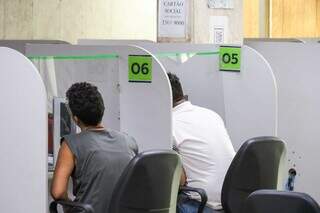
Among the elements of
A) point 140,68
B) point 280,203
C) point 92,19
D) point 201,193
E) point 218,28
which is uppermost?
point 92,19

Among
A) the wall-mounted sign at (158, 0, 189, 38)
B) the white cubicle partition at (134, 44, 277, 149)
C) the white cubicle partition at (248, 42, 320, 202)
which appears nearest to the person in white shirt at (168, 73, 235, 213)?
the white cubicle partition at (134, 44, 277, 149)

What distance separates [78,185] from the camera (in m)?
3.57

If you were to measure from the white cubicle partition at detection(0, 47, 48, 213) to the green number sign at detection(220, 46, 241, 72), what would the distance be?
5.37 feet

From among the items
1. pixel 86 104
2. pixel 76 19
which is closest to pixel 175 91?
pixel 86 104

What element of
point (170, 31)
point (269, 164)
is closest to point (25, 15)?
point (170, 31)

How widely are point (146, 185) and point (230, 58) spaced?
1.51m

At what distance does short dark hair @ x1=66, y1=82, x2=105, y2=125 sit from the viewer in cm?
368

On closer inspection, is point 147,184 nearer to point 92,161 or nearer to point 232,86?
point 92,161

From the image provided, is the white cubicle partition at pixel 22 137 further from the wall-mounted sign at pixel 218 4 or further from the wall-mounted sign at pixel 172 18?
the wall-mounted sign at pixel 218 4

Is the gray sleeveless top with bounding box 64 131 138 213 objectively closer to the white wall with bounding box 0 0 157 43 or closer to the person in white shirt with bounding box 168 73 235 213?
the person in white shirt with bounding box 168 73 235 213

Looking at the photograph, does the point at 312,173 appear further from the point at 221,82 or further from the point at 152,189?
the point at 152,189

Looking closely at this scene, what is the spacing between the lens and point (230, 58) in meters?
4.70

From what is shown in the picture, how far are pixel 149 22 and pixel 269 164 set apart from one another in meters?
4.13

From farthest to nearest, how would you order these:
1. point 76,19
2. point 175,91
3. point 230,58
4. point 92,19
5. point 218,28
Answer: point 92,19 → point 76,19 → point 218,28 → point 230,58 → point 175,91
